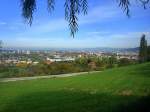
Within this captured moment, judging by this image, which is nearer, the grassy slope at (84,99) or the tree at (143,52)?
the grassy slope at (84,99)

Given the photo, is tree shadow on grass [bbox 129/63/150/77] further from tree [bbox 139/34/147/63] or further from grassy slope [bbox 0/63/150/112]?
tree [bbox 139/34/147/63]

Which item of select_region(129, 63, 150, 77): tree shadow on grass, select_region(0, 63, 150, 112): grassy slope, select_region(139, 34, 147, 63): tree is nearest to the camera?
select_region(0, 63, 150, 112): grassy slope

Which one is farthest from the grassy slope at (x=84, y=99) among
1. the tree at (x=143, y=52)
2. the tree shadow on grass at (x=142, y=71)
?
the tree at (x=143, y=52)

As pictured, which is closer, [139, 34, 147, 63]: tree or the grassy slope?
the grassy slope

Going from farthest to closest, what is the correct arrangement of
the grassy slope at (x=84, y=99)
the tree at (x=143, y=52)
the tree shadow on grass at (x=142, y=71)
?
the tree at (x=143, y=52) < the tree shadow on grass at (x=142, y=71) < the grassy slope at (x=84, y=99)

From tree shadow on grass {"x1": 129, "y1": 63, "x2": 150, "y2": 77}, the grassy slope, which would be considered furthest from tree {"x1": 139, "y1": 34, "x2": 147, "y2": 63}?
the grassy slope

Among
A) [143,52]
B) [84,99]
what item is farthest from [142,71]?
[143,52]

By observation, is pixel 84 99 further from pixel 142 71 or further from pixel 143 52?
pixel 143 52

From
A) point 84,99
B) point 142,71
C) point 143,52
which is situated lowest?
point 142,71

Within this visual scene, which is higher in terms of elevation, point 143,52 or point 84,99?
point 143,52

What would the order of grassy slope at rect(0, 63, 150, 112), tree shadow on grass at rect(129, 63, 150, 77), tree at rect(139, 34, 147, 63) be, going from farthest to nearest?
tree at rect(139, 34, 147, 63)
tree shadow on grass at rect(129, 63, 150, 77)
grassy slope at rect(0, 63, 150, 112)

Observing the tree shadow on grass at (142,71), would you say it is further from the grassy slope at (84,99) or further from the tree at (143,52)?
the tree at (143,52)

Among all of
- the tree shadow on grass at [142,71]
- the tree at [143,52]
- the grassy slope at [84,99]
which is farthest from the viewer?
the tree at [143,52]

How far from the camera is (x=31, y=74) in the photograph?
1922 inches
